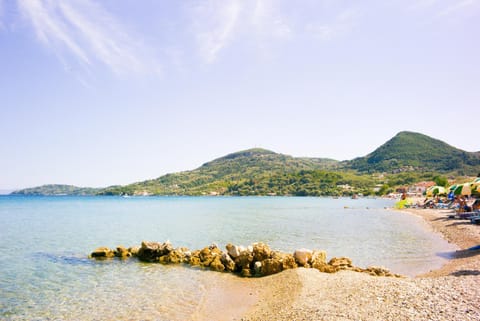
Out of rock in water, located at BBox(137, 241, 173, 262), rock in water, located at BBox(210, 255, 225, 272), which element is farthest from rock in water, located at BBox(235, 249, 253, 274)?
rock in water, located at BBox(137, 241, 173, 262)

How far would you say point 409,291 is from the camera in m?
10.0

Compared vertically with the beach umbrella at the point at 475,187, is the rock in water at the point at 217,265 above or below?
below

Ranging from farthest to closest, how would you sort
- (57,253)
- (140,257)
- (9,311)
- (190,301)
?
(57,253) → (140,257) → (190,301) → (9,311)

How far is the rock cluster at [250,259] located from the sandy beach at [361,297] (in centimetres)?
115

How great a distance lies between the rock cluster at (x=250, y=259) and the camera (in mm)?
15797

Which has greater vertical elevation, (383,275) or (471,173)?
(471,173)

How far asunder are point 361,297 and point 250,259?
7722 mm

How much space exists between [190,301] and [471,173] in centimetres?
19639

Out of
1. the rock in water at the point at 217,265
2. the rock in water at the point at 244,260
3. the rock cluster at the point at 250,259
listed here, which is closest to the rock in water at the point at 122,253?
the rock cluster at the point at 250,259

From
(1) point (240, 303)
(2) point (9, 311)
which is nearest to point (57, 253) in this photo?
(2) point (9, 311)

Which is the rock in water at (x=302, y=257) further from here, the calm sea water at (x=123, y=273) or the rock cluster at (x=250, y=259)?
the calm sea water at (x=123, y=273)

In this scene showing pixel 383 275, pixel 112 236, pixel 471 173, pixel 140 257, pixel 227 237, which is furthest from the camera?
pixel 471 173

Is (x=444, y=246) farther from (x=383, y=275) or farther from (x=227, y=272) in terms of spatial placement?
(x=227, y=272)

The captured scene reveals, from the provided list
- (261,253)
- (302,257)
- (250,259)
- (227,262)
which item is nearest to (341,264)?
(302,257)
